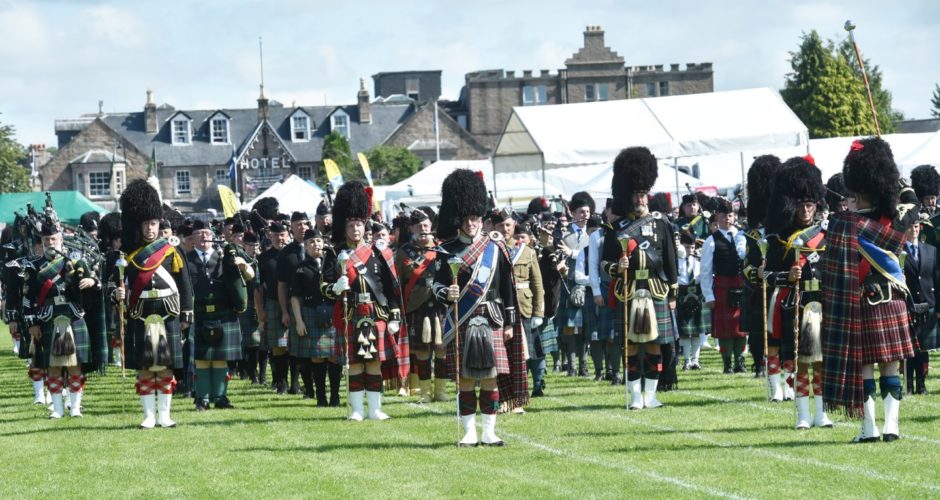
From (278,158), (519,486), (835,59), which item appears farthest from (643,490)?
(278,158)

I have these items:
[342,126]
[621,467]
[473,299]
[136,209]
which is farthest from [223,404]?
[342,126]

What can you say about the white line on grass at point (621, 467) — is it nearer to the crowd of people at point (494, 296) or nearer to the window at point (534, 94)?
the crowd of people at point (494, 296)

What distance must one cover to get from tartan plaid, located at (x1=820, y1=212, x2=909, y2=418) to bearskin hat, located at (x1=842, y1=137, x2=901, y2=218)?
0.51 ft

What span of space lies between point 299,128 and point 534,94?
19778 mm

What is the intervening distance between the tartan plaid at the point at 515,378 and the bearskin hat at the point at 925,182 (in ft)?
18.9

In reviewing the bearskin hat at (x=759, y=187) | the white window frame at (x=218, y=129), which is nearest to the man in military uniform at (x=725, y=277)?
the bearskin hat at (x=759, y=187)

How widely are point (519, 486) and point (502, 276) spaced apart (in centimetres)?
242

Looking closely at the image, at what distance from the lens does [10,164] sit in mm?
53406

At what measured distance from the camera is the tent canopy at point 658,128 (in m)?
A: 24.9

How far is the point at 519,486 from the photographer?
30.8 ft

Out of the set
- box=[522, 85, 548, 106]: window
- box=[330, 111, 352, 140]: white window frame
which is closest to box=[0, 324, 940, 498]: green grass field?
box=[330, 111, 352, 140]: white window frame

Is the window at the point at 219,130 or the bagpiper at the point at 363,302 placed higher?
the window at the point at 219,130

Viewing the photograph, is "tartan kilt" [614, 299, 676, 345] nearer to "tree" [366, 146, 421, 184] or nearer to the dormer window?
"tree" [366, 146, 421, 184]

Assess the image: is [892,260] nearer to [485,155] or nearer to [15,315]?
[15,315]
